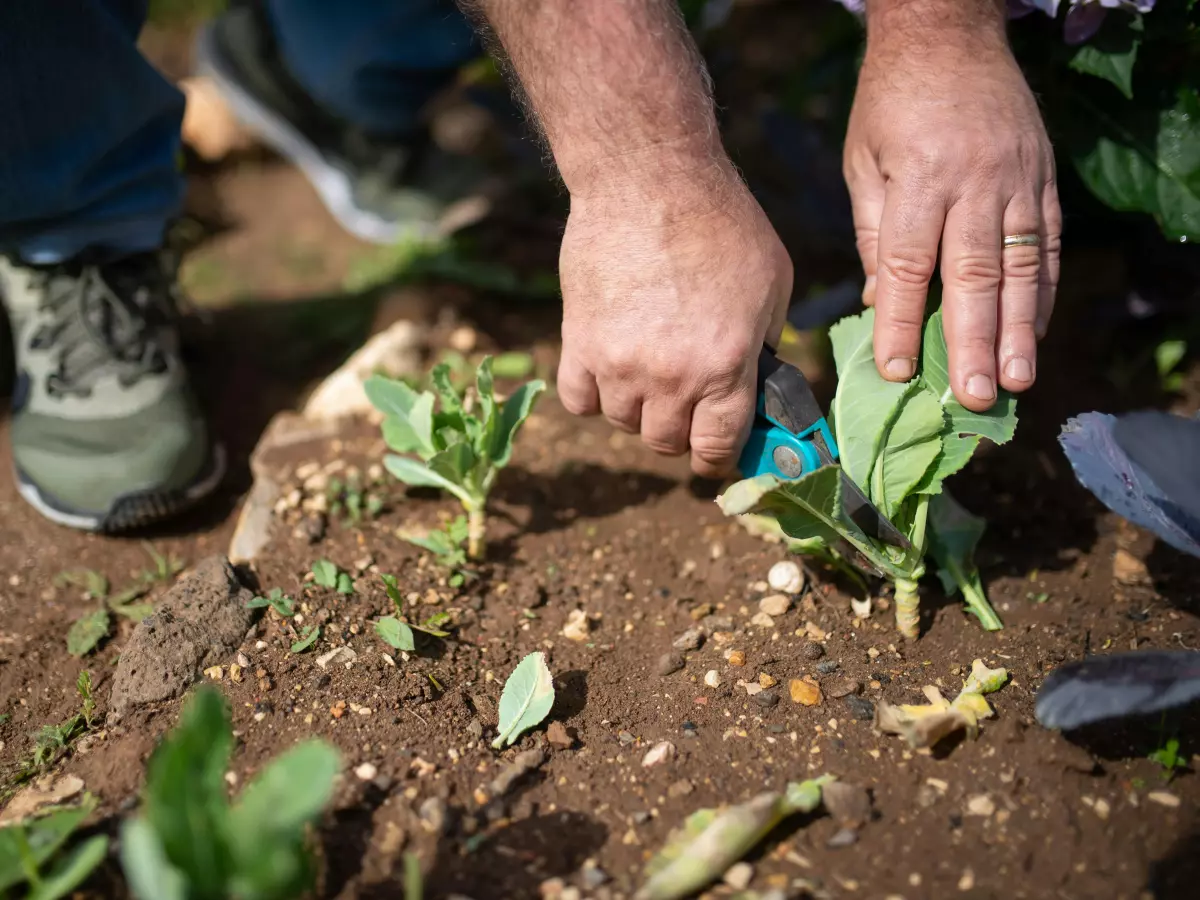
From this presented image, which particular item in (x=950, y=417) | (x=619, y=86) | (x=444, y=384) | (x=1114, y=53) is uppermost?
(x=619, y=86)

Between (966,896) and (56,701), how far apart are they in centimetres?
165

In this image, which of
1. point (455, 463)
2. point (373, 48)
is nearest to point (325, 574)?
point (455, 463)

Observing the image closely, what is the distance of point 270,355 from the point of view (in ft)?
10.1

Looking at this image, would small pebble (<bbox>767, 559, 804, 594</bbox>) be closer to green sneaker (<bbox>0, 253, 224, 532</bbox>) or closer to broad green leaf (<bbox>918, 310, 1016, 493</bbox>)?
broad green leaf (<bbox>918, 310, 1016, 493</bbox>)

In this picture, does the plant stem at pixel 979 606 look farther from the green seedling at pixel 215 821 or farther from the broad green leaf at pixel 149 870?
the broad green leaf at pixel 149 870

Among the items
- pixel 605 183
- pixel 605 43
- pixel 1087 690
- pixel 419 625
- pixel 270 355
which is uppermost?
pixel 605 43

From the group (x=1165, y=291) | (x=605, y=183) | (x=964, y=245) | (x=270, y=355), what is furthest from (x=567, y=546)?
(x=1165, y=291)

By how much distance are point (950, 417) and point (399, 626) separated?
1060 millimetres

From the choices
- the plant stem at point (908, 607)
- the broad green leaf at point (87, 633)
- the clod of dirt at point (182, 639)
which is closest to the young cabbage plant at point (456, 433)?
the clod of dirt at point (182, 639)

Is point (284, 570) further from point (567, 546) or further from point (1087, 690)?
point (1087, 690)

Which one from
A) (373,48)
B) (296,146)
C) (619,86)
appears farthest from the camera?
(296,146)

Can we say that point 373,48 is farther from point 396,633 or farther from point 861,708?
point 861,708

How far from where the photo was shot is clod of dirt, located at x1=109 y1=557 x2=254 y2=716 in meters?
1.75

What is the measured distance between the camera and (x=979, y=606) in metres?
1.88
